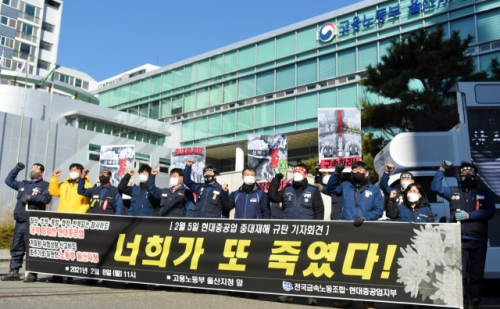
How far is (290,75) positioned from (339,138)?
60.9 feet

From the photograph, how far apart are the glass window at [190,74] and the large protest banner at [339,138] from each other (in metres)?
24.3

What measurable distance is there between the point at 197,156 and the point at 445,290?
17.9 meters

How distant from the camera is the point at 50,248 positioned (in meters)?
6.86

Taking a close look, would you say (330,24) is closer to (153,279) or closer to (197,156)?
(197,156)

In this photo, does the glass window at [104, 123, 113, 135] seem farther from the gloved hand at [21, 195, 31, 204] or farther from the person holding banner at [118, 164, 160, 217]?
the gloved hand at [21, 195, 31, 204]

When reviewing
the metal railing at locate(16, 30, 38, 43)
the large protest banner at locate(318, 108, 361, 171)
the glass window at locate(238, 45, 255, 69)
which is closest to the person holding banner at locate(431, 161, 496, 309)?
the large protest banner at locate(318, 108, 361, 171)

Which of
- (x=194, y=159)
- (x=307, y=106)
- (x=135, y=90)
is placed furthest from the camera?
(x=135, y=90)

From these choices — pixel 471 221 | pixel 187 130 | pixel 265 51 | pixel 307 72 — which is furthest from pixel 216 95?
pixel 471 221

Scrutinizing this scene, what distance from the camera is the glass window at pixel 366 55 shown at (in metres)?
27.5

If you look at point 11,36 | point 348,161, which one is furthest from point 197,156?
point 11,36

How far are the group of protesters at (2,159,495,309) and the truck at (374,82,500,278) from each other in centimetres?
32

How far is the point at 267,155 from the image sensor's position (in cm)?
2064

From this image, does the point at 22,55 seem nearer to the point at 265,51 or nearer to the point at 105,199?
the point at 265,51

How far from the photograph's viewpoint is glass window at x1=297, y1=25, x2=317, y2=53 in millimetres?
30547
